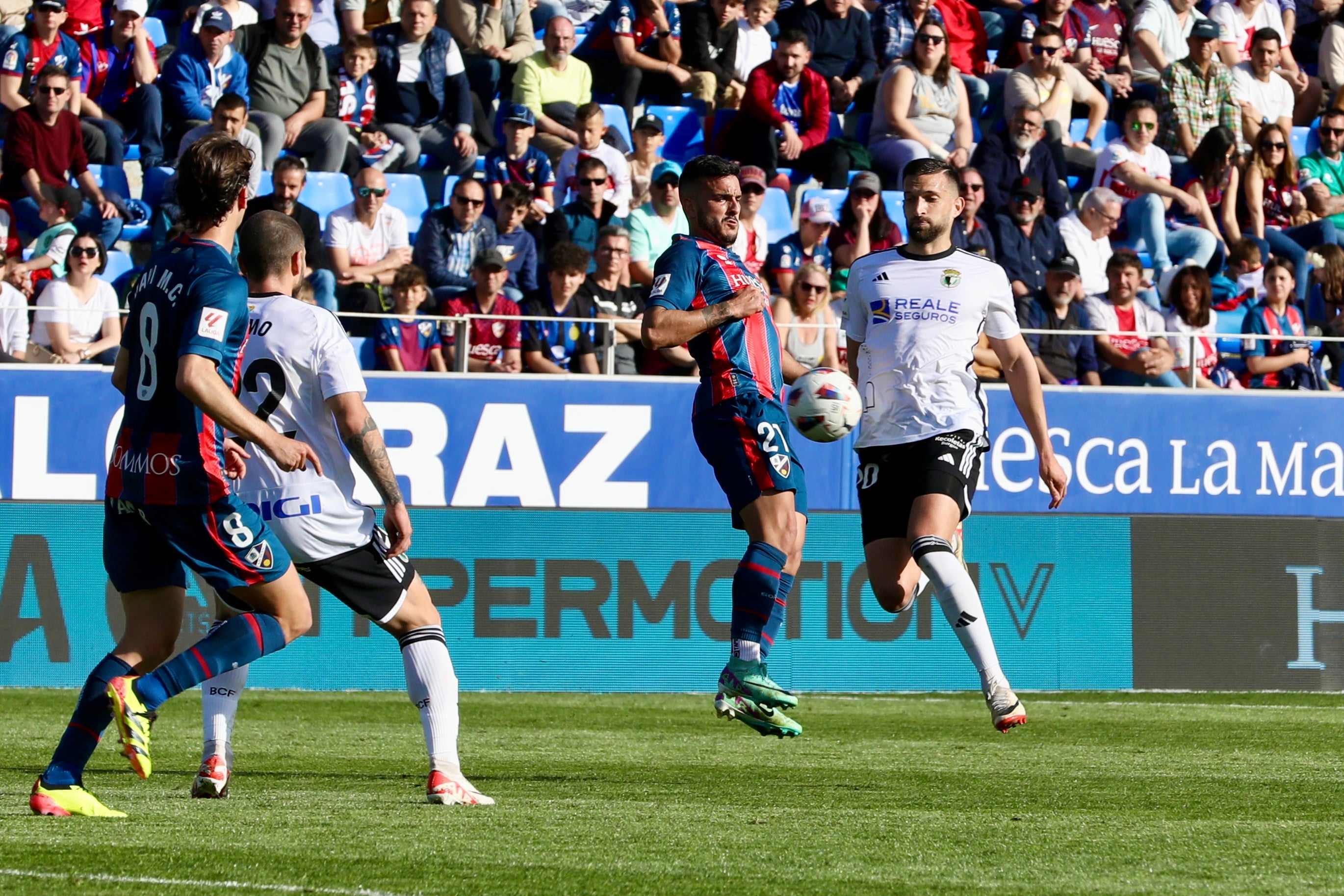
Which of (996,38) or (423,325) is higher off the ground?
(996,38)

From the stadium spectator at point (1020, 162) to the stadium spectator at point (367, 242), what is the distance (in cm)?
499

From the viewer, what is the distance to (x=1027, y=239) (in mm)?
15711

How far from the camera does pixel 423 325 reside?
13.4 metres

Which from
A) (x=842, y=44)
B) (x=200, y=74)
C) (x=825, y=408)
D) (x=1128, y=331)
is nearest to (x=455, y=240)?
(x=200, y=74)

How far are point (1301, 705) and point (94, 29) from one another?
10.4 m

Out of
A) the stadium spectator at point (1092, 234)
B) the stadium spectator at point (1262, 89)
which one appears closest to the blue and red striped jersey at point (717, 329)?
the stadium spectator at point (1092, 234)

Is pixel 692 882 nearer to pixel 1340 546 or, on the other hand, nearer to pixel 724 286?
pixel 724 286

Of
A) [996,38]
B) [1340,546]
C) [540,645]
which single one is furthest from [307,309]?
[996,38]

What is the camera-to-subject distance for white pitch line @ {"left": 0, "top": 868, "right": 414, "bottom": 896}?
4355 millimetres

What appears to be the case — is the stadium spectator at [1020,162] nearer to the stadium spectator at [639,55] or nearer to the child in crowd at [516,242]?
the stadium spectator at [639,55]

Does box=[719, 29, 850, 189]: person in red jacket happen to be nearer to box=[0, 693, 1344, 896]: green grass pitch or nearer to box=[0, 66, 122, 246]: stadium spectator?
box=[0, 66, 122, 246]: stadium spectator

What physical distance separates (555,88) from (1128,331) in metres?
5.28

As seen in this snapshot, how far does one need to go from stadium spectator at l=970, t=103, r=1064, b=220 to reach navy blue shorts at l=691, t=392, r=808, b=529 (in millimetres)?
9120

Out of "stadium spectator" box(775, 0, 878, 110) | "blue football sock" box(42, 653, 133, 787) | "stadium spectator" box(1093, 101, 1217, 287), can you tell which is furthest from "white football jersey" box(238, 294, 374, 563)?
"stadium spectator" box(775, 0, 878, 110)
